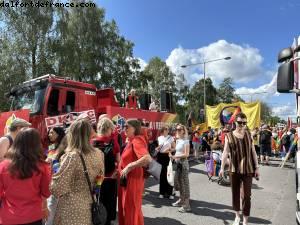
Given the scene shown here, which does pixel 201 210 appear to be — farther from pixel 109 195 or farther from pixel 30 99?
pixel 30 99

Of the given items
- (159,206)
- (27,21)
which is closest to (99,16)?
Result: (27,21)

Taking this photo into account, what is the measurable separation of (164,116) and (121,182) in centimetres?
938

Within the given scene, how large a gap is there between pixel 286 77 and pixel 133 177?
2.46m

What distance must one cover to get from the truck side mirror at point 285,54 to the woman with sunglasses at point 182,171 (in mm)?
3064

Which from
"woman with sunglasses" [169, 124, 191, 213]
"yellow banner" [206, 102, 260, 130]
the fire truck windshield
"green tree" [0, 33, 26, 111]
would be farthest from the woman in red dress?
"green tree" [0, 33, 26, 111]

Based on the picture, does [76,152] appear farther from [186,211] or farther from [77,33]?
[77,33]

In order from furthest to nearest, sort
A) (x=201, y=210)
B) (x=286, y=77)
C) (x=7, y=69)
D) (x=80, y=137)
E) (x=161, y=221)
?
1. (x=7, y=69)
2. (x=201, y=210)
3. (x=161, y=221)
4. (x=286, y=77)
5. (x=80, y=137)

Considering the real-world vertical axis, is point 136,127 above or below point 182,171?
above

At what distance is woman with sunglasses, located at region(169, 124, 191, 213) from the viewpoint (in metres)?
6.79

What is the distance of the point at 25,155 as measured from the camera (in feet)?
9.90

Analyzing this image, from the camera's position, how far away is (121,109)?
11.2 meters

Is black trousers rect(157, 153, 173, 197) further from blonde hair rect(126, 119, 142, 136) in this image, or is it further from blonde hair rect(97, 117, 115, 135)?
blonde hair rect(126, 119, 142, 136)

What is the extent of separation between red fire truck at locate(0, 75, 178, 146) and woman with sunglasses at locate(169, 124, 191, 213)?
12.3ft

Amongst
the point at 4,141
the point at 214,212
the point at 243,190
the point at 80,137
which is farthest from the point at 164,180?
the point at 80,137
